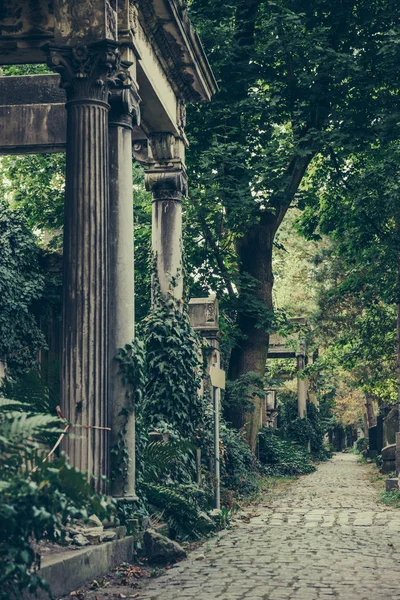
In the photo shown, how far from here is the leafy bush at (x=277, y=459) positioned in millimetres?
23953

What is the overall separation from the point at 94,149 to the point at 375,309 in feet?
48.7

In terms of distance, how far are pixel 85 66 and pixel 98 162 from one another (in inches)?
40.4

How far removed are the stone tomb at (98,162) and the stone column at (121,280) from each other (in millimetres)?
11

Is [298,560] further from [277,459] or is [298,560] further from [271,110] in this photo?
[277,459]

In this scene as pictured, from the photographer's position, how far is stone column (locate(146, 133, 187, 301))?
43.5 feet

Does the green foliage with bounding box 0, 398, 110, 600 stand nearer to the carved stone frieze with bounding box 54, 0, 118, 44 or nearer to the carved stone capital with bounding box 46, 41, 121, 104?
the carved stone capital with bounding box 46, 41, 121, 104

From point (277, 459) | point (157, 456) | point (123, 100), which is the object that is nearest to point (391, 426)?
point (277, 459)

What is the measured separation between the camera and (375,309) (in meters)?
22.5

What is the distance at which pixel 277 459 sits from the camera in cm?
2477

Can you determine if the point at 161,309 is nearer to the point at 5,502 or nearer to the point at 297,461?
the point at 5,502

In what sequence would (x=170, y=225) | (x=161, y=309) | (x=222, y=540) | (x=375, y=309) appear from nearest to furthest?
(x=222, y=540)
(x=161, y=309)
(x=170, y=225)
(x=375, y=309)

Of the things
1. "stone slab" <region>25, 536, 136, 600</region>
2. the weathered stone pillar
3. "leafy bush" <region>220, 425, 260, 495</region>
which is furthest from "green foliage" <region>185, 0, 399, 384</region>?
the weathered stone pillar

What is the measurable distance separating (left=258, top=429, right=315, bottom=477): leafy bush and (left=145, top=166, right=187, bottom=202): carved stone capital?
457 inches

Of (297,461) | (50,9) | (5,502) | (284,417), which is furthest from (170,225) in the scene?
(284,417)
